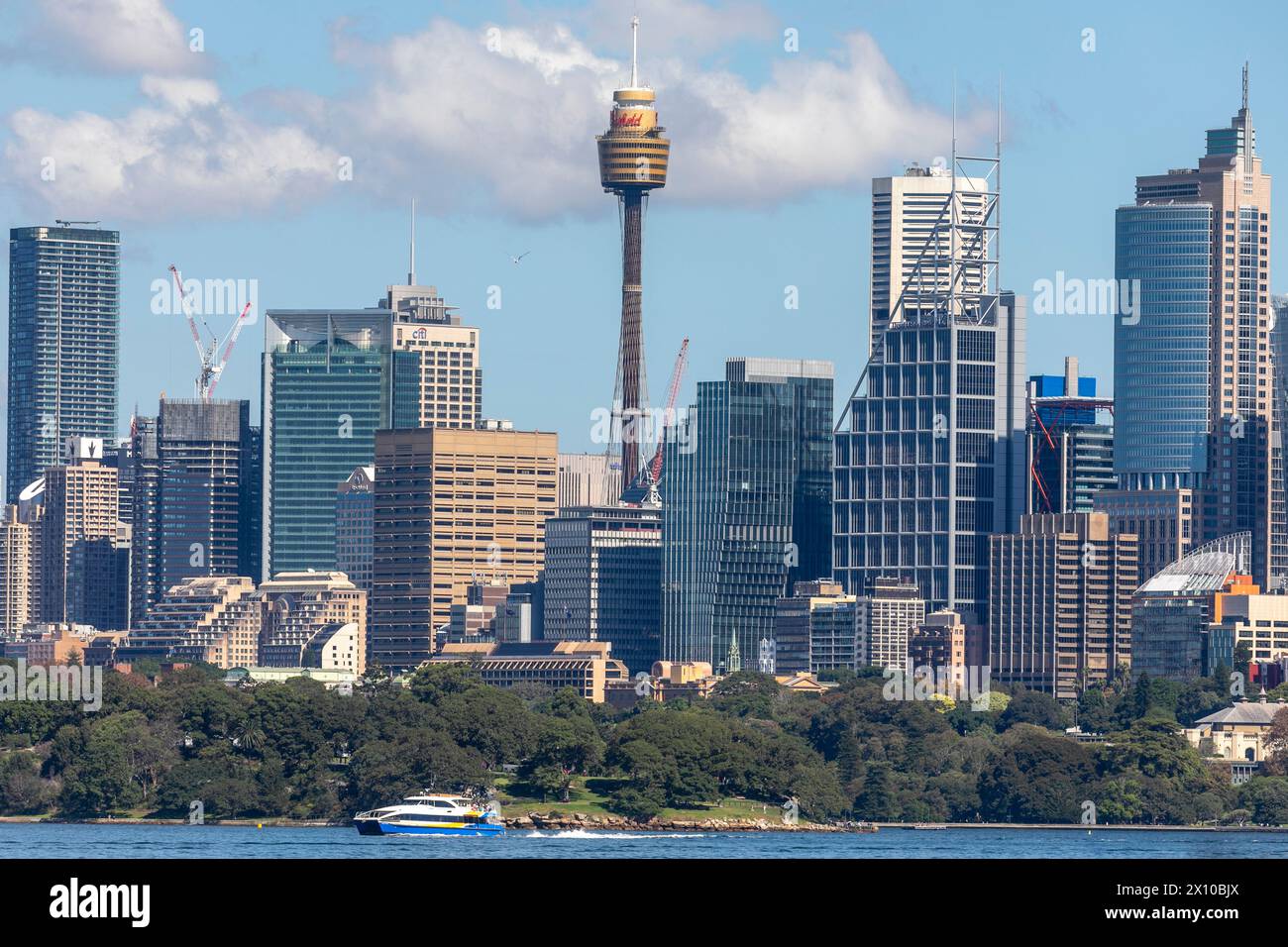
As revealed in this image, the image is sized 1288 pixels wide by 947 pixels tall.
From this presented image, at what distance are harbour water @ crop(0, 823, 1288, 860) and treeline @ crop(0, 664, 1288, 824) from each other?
500cm

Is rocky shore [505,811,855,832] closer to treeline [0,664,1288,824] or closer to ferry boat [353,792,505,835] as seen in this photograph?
treeline [0,664,1288,824]

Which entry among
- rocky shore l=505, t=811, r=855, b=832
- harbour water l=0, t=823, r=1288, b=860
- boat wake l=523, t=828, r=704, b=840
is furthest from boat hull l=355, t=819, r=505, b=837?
rocky shore l=505, t=811, r=855, b=832

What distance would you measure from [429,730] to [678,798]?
16708 millimetres

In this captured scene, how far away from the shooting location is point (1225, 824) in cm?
19050

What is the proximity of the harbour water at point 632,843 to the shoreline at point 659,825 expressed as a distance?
1.43m

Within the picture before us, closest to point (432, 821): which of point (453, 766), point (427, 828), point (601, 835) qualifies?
point (427, 828)

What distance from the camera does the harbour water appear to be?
13000 cm

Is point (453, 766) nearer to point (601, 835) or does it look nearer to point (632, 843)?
point (601, 835)

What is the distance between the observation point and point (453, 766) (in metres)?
168

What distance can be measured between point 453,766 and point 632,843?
2493 cm

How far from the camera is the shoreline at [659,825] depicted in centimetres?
16375

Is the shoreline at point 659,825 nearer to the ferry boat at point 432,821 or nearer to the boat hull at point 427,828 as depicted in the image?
the ferry boat at point 432,821
